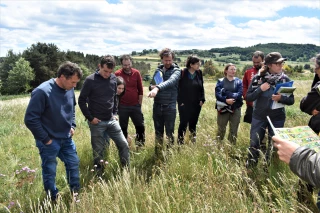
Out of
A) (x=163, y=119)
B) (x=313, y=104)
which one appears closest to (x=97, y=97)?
(x=163, y=119)

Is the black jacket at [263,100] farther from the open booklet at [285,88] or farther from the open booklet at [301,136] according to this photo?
the open booklet at [301,136]

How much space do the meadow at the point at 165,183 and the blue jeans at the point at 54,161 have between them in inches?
6.1

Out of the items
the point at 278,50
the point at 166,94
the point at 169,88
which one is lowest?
the point at 166,94

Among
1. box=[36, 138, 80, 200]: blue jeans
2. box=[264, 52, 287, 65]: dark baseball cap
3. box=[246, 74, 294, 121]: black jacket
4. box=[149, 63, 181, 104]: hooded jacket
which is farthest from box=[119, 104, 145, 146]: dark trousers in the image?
box=[264, 52, 287, 65]: dark baseball cap

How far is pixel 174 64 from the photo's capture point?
500 cm

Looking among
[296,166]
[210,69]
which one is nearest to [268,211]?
[296,166]

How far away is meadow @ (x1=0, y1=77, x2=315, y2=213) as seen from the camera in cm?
242

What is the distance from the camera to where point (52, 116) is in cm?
341

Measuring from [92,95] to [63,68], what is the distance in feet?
3.08

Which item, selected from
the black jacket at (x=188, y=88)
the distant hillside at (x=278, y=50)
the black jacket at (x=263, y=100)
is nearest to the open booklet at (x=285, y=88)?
the black jacket at (x=263, y=100)

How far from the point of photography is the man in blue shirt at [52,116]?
10.6 ft

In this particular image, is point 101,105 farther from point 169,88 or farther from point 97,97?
point 169,88

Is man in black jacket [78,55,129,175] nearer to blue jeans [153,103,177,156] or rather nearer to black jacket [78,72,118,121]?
black jacket [78,72,118,121]

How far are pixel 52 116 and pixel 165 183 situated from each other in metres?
1.78
